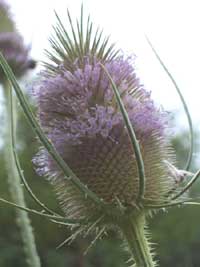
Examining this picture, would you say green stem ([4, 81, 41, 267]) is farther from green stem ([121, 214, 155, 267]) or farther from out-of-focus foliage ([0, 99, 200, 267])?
out-of-focus foliage ([0, 99, 200, 267])

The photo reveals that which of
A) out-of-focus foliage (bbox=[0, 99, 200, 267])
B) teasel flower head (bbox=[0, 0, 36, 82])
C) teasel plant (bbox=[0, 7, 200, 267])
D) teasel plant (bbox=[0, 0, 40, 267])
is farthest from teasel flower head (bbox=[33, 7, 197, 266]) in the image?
out-of-focus foliage (bbox=[0, 99, 200, 267])

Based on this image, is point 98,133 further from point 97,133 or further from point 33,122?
point 33,122

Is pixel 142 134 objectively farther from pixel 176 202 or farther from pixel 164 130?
pixel 176 202

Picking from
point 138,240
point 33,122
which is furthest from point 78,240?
point 33,122

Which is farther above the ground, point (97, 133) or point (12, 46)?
point (12, 46)

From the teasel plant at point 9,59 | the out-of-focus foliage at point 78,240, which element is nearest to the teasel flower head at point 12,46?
the teasel plant at point 9,59

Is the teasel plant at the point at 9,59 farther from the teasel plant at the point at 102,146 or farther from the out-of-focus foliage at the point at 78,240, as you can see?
the out-of-focus foliage at the point at 78,240

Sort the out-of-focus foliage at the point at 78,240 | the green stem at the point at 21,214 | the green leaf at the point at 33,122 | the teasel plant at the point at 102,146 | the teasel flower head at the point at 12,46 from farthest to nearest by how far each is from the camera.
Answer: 1. the out-of-focus foliage at the point at 78,240
2. the teasel flower head at the point at 12,46
3. the green stem at the point at 21,214
4. the teasel plant at the point at 102,146
5. the green leaf at the point at 33,122
